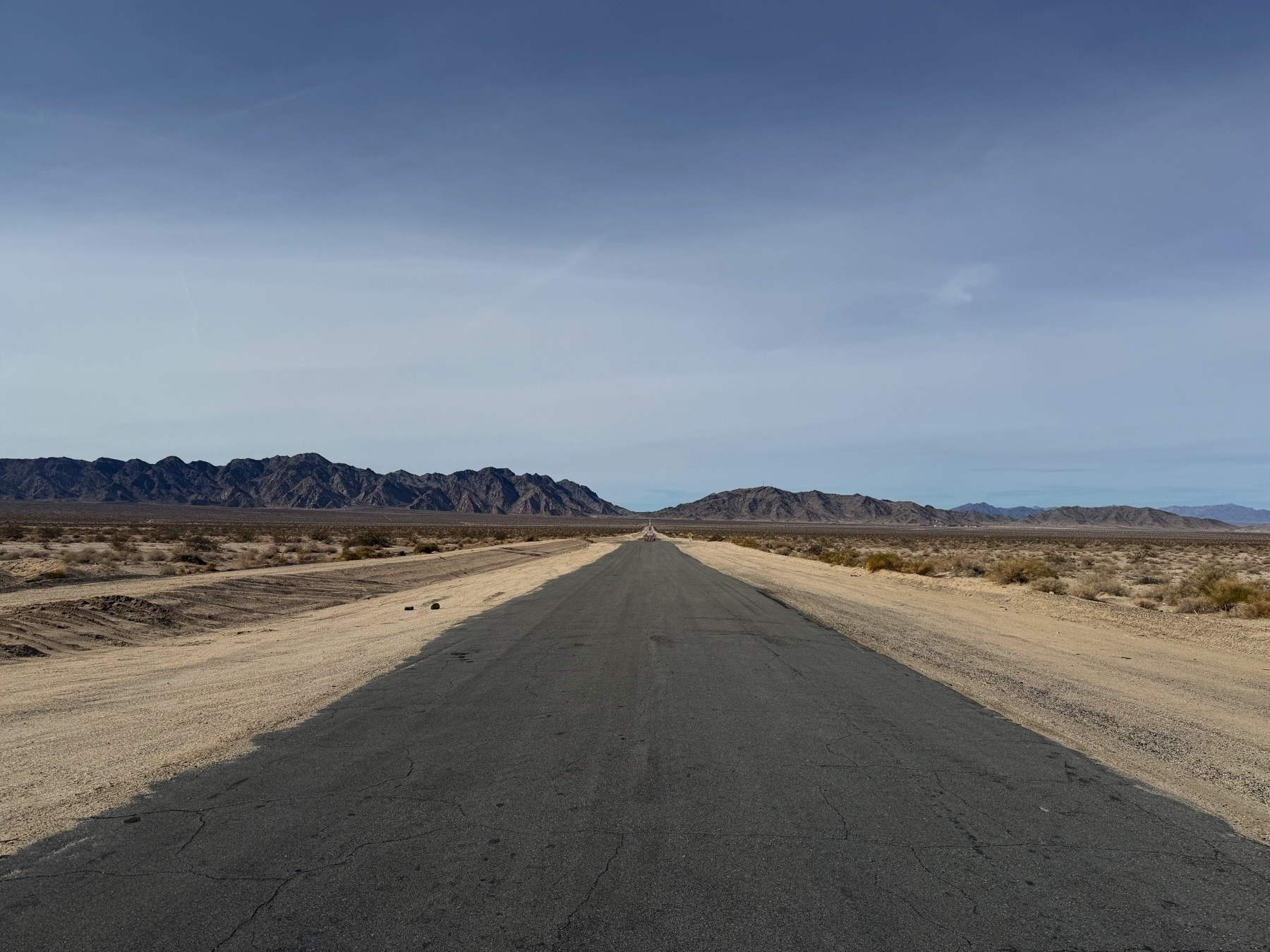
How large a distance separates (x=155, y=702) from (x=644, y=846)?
22.9 feet

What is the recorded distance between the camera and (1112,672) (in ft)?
39.0

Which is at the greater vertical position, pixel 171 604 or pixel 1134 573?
pixel 171 604

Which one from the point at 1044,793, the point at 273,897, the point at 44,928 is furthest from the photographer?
the point at 1044,793

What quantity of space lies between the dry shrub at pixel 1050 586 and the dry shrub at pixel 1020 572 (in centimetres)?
67

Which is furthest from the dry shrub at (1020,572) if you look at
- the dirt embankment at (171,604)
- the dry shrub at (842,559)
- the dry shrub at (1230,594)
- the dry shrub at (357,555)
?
the dry shrub at (357,555)

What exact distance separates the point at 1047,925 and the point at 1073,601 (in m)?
21.2

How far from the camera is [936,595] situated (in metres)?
25.4

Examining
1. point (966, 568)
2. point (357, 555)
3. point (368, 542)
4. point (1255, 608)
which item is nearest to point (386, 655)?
point (1255, 608)

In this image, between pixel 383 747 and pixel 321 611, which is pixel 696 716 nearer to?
pixel 383 747

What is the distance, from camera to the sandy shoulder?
580cm

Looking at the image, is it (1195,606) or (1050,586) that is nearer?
(1195,606)

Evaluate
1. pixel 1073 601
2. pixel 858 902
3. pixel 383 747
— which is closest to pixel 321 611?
pixel 383 747

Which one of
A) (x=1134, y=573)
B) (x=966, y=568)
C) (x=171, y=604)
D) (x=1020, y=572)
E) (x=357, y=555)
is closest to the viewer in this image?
(x=171, y=604)

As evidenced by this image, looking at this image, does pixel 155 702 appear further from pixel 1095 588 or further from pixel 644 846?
pixel 1095 588
